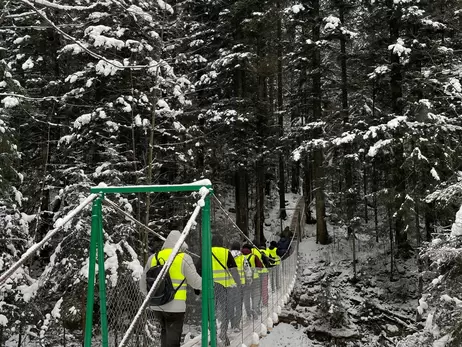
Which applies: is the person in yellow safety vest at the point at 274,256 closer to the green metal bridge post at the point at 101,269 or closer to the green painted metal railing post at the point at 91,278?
the green metal bridge post at the point at 101,269

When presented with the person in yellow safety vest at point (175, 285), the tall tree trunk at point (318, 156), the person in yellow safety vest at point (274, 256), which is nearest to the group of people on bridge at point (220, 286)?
the person in yellow safety vest at point (175, 285)

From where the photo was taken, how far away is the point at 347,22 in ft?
53.0

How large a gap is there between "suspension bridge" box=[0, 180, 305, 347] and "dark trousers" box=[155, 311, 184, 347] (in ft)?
0.81

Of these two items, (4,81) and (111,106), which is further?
(111,106)

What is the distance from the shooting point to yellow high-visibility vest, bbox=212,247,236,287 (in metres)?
4.45

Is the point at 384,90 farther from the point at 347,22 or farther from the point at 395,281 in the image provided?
the point at 395,281

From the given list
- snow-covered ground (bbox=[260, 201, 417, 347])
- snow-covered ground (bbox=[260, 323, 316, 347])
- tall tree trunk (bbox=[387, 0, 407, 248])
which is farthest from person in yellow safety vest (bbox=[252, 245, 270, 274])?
tall tree trunk (bbox=[387, 0, 407, 248])

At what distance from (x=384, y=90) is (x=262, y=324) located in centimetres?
1138

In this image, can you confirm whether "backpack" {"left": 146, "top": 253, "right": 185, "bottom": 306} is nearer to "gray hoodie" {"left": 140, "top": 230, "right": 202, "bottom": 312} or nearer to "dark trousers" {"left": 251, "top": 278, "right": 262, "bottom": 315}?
"gray hoodie" {"left": 140, "top": 230, "right": 202, "bottom": 312}

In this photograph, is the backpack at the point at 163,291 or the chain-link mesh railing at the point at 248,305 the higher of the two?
the backpack at the point at 163,291

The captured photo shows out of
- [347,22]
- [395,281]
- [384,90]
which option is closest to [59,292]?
[395,281]

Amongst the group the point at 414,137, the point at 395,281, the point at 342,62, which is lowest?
the point at 395,281

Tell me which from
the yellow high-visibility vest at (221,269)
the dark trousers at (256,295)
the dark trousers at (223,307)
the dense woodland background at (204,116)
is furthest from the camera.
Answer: the dense woodland background at (204,116)

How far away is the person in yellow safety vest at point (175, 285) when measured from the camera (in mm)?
3373
